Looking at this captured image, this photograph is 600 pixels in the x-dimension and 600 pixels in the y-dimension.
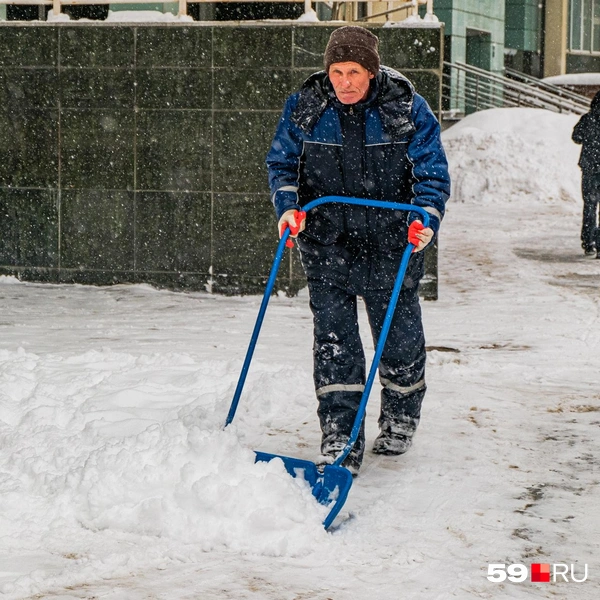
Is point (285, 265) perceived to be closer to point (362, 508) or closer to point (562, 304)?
point (562, 304)

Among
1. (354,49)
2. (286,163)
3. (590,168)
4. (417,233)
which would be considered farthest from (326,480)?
(590,168)

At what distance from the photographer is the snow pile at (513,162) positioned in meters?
20.4

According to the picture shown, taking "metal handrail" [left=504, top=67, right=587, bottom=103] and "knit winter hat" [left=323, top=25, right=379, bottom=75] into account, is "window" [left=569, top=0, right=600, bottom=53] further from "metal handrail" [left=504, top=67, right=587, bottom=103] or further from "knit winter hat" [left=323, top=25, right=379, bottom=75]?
"knit winter hat" [left=323, top=25, right=379, bottom=75]

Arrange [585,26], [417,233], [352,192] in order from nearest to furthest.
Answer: [417,233] < [352,192] < [585,26]

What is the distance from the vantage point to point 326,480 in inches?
165

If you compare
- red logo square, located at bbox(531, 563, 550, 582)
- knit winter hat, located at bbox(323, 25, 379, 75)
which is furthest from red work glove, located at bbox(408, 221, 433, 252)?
red logo square, located at bbox(531, 563, 550, 582)

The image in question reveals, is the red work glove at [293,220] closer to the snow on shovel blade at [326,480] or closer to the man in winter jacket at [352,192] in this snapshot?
the man in winter jacket at [352,192]

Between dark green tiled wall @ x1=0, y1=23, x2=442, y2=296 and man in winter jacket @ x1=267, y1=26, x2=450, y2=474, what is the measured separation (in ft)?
15.1

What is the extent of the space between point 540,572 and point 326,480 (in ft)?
2.83

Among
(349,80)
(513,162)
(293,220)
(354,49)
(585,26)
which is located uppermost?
(585,26)

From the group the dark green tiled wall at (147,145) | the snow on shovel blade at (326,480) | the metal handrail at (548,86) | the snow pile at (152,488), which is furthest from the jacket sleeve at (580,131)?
the metal handrail at (548,86)

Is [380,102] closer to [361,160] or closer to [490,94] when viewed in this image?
[361,160]

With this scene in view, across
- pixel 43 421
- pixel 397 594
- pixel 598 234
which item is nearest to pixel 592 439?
pixel 397 594

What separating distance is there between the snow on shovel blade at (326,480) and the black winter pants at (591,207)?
344 inches
